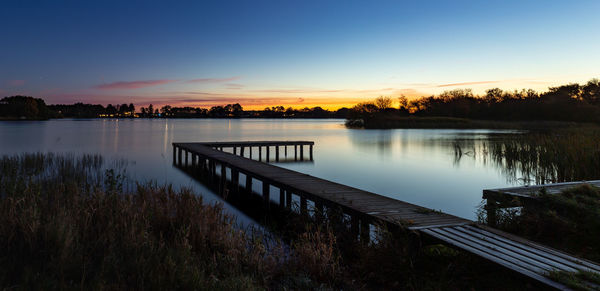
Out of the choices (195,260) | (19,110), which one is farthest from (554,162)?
(19,110)

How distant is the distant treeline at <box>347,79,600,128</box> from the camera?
5306 cm

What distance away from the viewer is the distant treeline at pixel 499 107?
5306 cm

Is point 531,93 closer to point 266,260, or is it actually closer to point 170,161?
point 170,161

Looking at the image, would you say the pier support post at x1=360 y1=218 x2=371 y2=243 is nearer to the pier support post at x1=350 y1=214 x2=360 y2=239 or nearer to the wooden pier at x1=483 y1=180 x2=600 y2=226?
the pier support post at x1=350 y1=214 x2=360 y2=239

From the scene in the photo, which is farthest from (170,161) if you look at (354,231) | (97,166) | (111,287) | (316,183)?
(111,287)

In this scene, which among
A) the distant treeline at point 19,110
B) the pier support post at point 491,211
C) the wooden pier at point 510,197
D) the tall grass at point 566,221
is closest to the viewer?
the tall grass at point 566,221

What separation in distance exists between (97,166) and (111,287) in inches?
Answer: 521

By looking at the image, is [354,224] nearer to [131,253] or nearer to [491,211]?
[491,211]

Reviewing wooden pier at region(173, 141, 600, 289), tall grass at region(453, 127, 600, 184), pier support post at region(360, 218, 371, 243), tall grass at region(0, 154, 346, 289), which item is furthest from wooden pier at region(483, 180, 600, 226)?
tall grass at region(453, 127, 600, 184)

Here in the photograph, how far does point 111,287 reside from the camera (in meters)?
3.72

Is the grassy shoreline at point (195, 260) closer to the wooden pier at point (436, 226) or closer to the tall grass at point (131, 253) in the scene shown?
the tall grass at point (131, 253)

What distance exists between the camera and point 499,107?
2613 inches

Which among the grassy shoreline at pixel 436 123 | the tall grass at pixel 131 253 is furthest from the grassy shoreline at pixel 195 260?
the grassy shoreline at pixel 436 123

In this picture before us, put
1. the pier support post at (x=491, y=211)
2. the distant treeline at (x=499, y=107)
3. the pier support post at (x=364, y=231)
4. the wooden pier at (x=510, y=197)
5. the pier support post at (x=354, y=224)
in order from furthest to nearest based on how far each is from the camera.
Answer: the distant treeline at (x=499, y=107) → the pier support post at (x=491, y=211) → the pier support post at (x=354, y=224) → the wooden pier at (x=510, y=197) → the pier support post at (x=364, y=231)
